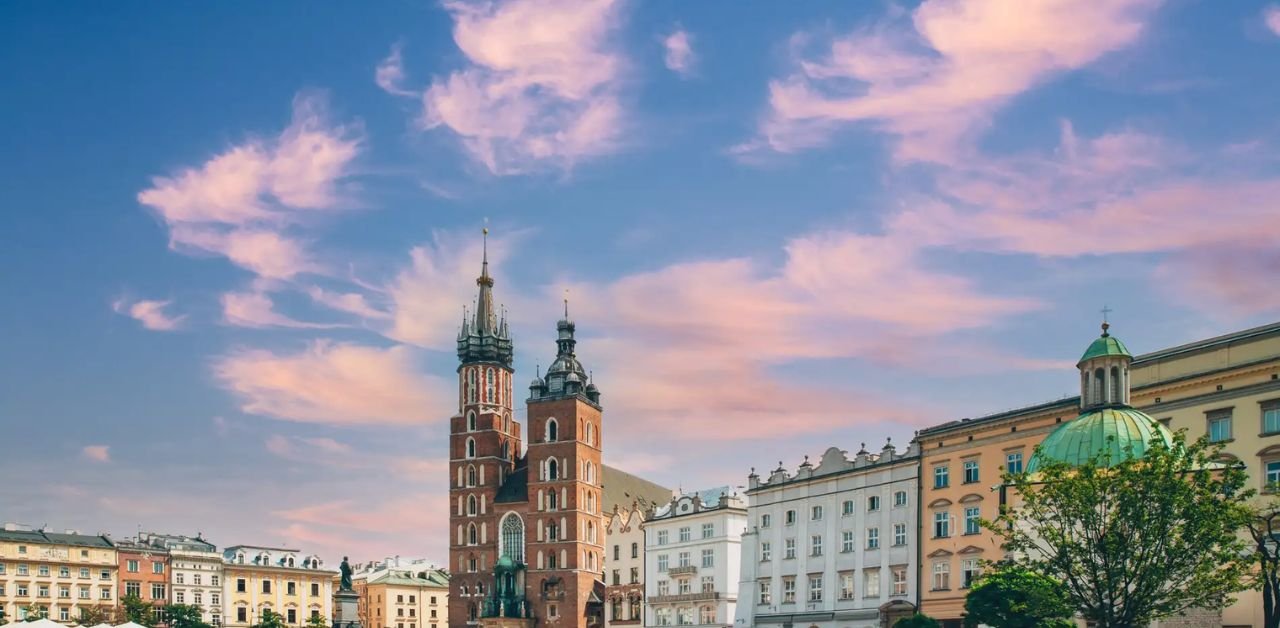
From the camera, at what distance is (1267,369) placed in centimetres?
5300

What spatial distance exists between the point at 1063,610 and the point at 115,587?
110176mm

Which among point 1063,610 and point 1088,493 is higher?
point 1088,493

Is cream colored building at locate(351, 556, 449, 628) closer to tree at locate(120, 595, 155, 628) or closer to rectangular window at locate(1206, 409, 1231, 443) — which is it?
tree at locate(120, 595, 155, 628)

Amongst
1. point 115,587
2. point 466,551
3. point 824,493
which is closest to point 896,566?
point 824,493

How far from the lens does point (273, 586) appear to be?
456 ft

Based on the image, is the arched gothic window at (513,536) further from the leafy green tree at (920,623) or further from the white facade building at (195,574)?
the leafy green tree at (920,623)

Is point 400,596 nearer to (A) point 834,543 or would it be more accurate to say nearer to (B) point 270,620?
(B) point 270,620

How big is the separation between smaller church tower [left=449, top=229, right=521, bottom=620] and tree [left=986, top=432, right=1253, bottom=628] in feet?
299

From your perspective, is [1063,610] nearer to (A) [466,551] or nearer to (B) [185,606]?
(A) [466,551]

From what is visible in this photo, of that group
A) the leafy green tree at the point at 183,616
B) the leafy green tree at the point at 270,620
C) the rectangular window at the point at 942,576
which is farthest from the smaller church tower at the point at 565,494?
the rectangular window at the point at 942,576

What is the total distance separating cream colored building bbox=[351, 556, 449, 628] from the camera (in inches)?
6216

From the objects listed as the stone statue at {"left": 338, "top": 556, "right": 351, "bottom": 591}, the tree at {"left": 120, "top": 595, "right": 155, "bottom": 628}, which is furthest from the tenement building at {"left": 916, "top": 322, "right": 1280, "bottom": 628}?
the tree at {"left": 120, "top": 595, "right": 155, "bottom": 628}

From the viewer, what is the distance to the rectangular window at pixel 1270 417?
172 feet

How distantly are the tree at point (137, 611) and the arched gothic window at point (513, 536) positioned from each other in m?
35.5
